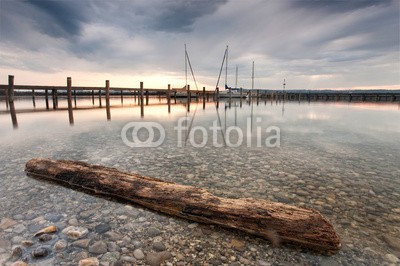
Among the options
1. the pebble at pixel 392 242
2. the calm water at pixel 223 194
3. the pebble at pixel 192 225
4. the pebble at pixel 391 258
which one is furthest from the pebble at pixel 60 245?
the pebble at pixel 392 242

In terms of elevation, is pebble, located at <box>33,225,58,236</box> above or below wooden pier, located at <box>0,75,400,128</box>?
below

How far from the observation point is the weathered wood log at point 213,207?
111 inches

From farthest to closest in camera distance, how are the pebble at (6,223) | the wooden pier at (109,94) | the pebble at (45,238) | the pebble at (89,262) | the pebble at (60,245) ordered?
the wooden pier at (109,94), the pebble at (6,223), the pebble at (45,238), the pebble at (60,245), the pebble at (89,262)

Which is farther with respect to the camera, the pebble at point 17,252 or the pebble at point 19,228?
the pebble at point 19,228

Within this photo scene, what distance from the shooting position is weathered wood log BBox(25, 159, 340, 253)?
111 inches

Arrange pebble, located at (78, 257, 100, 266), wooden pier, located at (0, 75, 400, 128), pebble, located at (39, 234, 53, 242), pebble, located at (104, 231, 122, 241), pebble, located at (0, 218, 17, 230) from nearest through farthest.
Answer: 1. pebble, located at (78, 257, 100, 266)
2. pebble, located at (39, 234, 53, 242)
3. pebble, located at (104, 231, 122, 241)
4. pebble, located at (0, 218, 17, 230)
5. wooden pier, located at (0, 75, 400, 128)

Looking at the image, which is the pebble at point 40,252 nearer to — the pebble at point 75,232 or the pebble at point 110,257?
the pebble at point 75,232

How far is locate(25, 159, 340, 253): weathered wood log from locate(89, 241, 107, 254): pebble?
987 mm

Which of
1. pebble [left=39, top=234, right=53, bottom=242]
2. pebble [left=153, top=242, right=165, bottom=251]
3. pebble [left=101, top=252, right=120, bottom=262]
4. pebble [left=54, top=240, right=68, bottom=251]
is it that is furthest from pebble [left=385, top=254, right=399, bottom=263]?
pebble [left=39, top=234, right=53, bottom=242]

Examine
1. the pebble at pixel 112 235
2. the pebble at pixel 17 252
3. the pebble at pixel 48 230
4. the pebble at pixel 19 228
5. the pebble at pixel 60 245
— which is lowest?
the pebble at pixel 112 235

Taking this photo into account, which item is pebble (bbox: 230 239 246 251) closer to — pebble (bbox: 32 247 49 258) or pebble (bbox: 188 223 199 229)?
pebble (bbox: 188 223 199 229)

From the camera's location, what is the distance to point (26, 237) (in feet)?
9.76

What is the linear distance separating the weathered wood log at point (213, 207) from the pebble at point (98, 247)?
0.99 metres

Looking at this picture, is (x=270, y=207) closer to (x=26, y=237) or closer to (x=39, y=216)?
(x=26, y=237)
